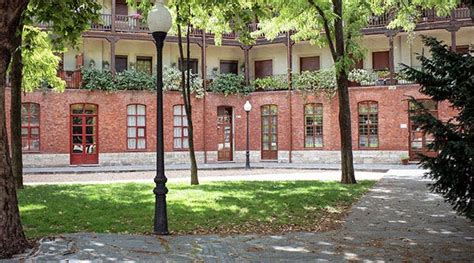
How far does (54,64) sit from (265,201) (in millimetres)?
10077

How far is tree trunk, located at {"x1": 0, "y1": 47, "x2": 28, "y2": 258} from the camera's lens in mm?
5367

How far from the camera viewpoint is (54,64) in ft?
53.7

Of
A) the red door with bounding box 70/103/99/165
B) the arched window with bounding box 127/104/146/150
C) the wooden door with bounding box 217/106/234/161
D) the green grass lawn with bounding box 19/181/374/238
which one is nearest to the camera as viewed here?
the green grass lawn with bounding box 19/181/374/238

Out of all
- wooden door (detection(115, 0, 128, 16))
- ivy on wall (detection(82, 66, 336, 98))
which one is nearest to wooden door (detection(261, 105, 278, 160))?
ivy on wall (detection(82, 66, 336, 98))

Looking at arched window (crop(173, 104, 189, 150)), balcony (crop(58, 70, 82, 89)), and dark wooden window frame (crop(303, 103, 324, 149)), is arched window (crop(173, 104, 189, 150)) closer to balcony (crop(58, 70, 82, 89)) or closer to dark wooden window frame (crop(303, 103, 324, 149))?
balcony (crop(58, 70, 82, 89))

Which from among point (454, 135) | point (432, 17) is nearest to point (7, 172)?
point (454, 135)

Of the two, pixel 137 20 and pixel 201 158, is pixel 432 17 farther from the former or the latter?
pixel 137 20

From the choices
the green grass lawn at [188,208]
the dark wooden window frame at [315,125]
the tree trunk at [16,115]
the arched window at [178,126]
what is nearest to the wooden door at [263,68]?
the dark wooden window frame at [315,125]

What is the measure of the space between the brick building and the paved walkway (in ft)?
59.1

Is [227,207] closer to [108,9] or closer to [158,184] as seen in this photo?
[158,184]

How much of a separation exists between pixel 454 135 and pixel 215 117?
23.6m

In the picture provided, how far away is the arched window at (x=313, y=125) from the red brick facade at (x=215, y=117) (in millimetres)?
242

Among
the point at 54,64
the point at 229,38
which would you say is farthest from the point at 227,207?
the point at 229,38

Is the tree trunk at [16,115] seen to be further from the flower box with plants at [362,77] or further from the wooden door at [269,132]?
the flower box with plants at [362,77]
